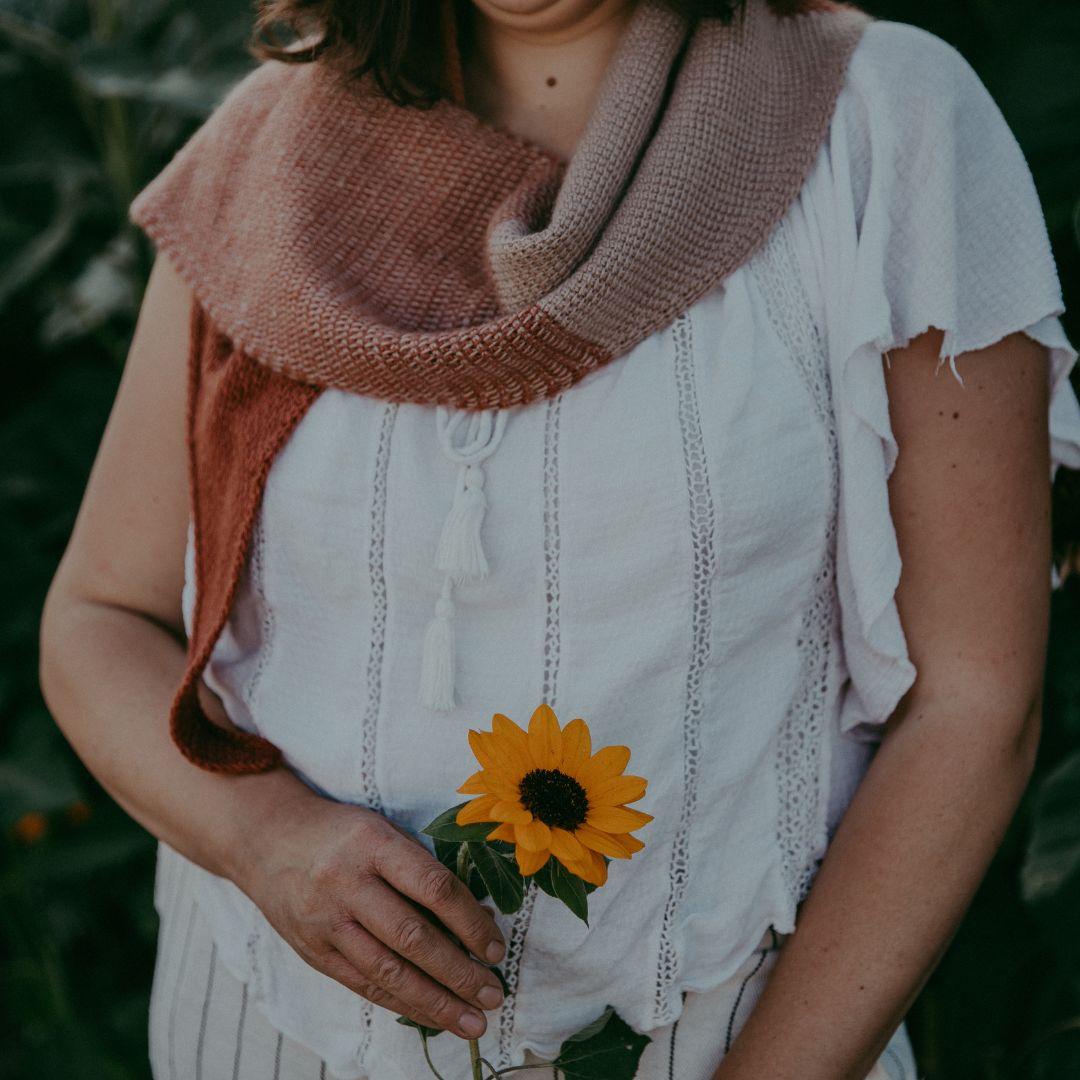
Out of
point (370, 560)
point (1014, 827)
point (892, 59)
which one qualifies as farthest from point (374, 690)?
point (1014, 827)

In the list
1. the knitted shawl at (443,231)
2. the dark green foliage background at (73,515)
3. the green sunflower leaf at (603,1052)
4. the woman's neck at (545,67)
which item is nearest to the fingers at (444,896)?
the green sunflower leaf at (603,1052)

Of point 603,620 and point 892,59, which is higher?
point 892,59

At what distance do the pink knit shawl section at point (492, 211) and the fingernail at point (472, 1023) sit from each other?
16.5 inches

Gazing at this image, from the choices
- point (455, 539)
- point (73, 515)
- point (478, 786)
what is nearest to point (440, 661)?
point (455, 539)

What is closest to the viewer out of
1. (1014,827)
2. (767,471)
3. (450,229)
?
(767,471)

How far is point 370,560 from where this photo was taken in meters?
0.86

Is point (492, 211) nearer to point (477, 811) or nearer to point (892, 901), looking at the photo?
point (477, 811)

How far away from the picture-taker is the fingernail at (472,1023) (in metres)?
0.75

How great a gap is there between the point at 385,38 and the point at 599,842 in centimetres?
66

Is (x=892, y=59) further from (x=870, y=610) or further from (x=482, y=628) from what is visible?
(x=482, y=628)

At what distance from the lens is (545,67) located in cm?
94

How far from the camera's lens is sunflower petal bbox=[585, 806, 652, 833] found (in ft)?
2.06

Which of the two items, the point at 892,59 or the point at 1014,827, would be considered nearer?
the point at 892,59

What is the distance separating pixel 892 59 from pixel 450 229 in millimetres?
347
